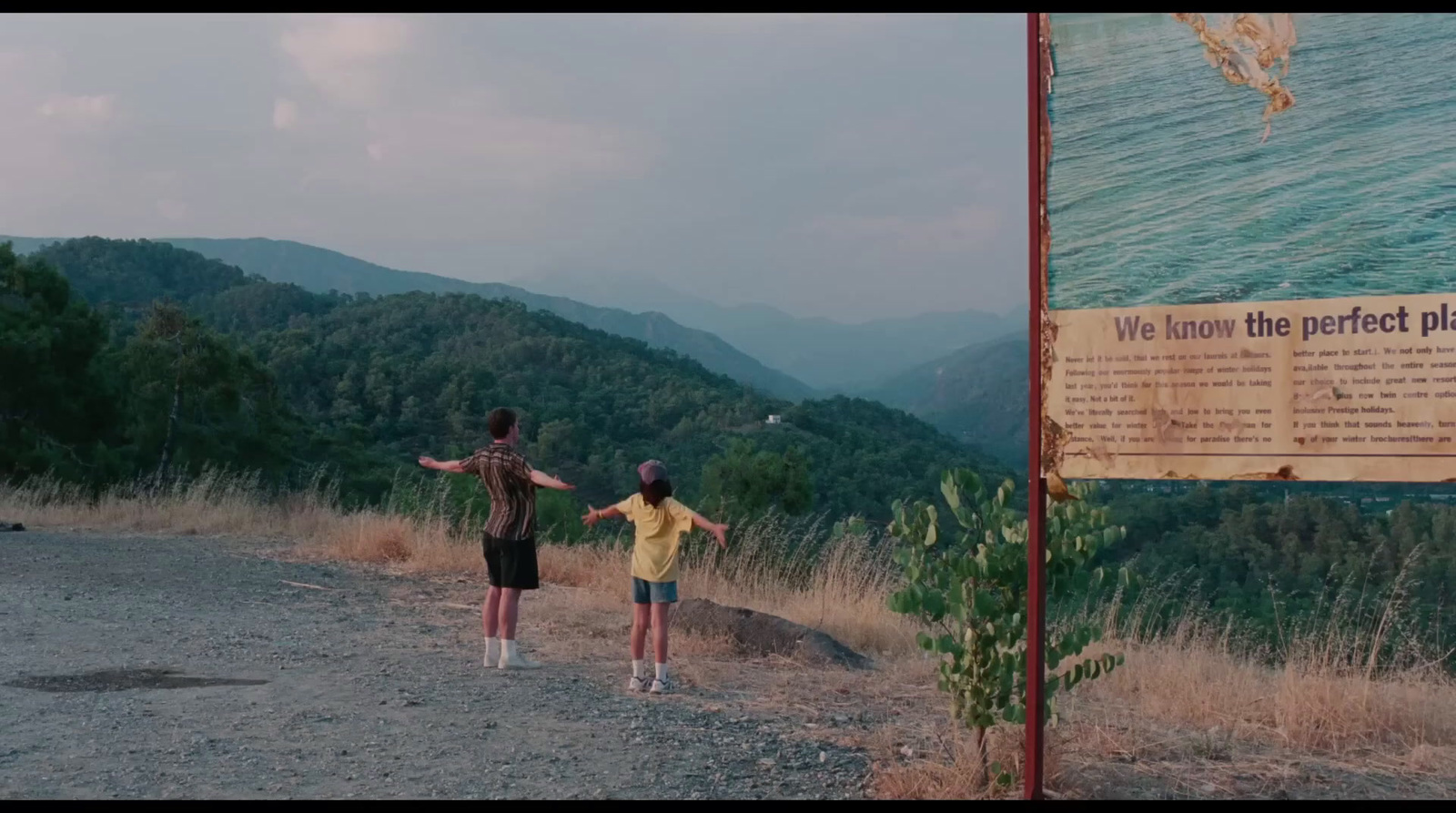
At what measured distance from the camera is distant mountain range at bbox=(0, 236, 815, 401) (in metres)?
59.8

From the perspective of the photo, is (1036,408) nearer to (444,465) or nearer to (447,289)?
(444,465)

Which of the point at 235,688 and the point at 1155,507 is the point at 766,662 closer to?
the point at 235,688

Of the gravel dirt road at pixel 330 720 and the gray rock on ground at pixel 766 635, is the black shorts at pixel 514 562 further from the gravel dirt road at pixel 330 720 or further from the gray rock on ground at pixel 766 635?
the gray rock on ground at pixel 766 635

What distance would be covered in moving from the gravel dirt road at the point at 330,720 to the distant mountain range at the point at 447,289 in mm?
38726

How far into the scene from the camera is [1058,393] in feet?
14.8

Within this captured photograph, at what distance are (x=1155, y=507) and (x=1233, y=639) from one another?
6.05 metres

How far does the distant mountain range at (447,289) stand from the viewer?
196 feet

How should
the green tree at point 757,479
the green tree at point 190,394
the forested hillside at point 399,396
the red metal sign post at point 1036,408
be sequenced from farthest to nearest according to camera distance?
the forested hillside at point 399,396 < the green tree at point 190,394 < the green tree at point 757,479 < the red metal sign post at point 1036,408

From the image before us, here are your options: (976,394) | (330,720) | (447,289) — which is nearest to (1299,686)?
(330,720)

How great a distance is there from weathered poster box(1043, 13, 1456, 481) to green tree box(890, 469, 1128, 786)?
50cm

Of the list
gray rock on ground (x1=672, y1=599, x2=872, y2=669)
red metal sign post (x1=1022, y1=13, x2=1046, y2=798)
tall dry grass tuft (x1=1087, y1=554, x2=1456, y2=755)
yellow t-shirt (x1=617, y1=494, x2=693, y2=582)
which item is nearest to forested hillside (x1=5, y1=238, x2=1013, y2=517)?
gray rock on ground (x1=672, y1=599, x2=872, y2=669)

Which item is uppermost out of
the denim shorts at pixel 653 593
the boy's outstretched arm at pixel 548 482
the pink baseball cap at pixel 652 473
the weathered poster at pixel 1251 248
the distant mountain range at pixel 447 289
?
the distant mountain range at pixel 447 289

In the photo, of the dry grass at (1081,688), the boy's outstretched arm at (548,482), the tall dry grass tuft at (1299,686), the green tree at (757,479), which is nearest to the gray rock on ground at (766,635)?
the dry grass at (1081,688)
